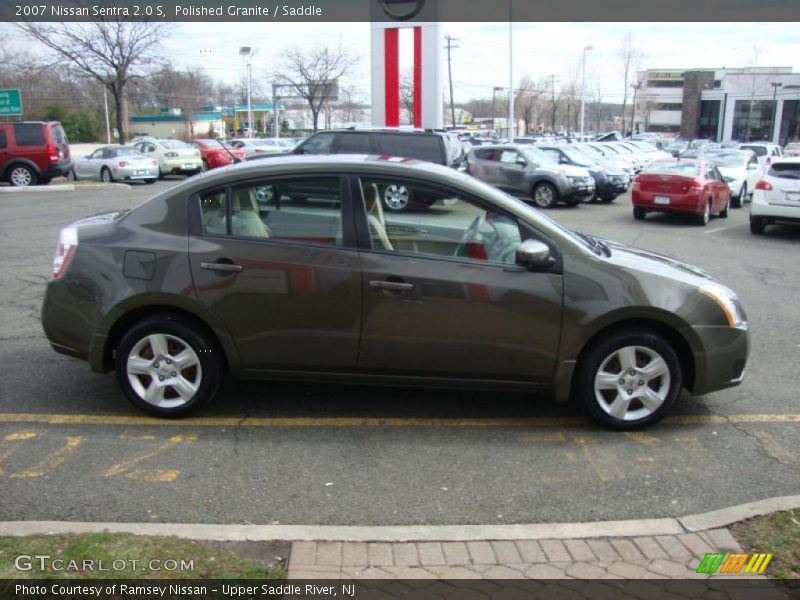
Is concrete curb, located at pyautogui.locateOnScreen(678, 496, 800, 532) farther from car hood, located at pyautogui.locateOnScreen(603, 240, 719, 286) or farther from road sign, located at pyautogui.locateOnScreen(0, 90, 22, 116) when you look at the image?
road sign, located at pyautogui.locateOnScreen(0, 90, 22, 116)

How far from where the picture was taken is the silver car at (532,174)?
19016mm

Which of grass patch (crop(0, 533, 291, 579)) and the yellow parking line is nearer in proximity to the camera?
grass patch (crop(0, 533, 291, 579))

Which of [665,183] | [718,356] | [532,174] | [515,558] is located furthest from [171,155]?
[515,558]

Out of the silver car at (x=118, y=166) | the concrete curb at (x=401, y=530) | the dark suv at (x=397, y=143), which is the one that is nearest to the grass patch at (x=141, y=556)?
the concrete curb at (x=401, y=530)

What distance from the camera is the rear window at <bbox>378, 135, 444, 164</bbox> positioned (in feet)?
46.1

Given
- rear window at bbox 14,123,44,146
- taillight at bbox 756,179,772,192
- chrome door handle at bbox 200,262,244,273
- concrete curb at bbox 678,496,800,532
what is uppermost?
rear window at bbox 14,123,44,146

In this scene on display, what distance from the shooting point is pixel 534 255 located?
4.36 m

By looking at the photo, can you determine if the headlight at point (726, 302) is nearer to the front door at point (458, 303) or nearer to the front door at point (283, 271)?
the front door at point (458, 303)

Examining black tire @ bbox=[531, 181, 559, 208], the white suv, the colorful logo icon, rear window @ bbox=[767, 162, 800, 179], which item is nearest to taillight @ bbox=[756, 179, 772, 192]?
the white suv

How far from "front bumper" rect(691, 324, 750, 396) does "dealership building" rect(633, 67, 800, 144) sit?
240ft

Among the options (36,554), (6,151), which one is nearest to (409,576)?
(36,554)

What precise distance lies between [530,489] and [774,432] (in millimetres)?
1926

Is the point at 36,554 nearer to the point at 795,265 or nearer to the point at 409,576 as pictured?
the point at 409,576

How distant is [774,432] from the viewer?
4.68 metres
